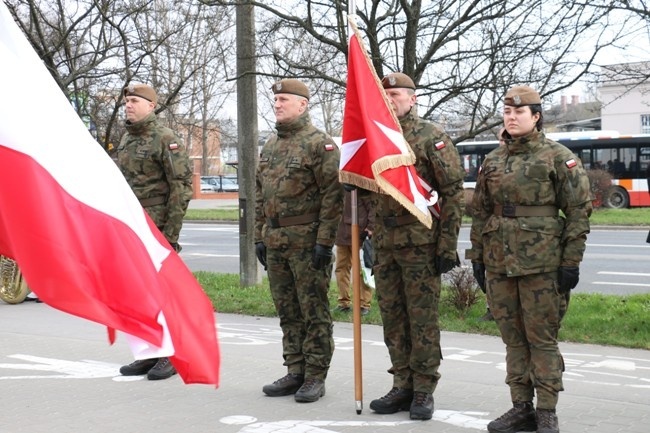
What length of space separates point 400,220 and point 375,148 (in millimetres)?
552

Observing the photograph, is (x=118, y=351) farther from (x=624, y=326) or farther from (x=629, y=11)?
(x=629, y=11)

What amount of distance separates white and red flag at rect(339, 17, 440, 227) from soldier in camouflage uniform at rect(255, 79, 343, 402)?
0.43m

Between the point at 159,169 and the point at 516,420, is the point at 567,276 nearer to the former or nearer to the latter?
the point at 516,420

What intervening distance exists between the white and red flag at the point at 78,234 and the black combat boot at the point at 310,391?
339cm

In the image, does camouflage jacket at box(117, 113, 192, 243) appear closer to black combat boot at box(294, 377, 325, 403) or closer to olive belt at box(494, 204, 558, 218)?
black combat boot at box(294, 377, 325, 403)

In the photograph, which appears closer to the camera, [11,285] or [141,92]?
[141,92]

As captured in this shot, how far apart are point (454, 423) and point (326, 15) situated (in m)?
6.36

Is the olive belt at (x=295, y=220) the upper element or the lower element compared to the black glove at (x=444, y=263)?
upper

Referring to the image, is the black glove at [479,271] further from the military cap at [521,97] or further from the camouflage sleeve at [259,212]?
the camouflage sleeve at [259,212]

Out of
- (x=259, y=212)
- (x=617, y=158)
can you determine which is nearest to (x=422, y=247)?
(x=259, y=212)

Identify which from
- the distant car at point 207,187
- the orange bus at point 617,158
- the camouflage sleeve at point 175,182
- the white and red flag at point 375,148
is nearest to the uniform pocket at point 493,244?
the white and red flag at point 375,148

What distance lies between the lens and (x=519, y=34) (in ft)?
35.5

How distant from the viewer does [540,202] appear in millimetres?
6000

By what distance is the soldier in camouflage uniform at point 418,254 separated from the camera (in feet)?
21.2
